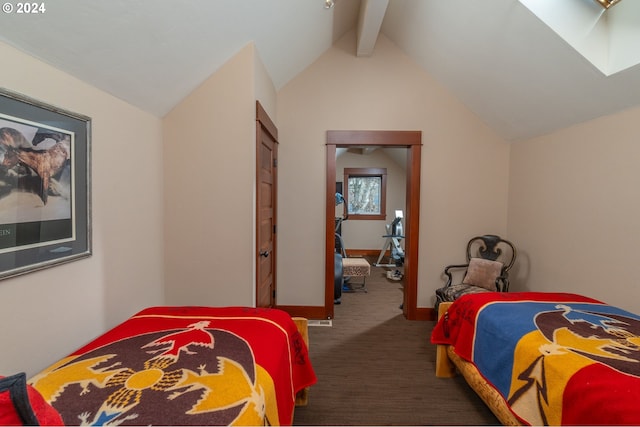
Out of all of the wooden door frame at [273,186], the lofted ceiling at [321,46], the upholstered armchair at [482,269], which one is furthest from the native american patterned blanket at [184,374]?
the upholstered armchair at [482,269]

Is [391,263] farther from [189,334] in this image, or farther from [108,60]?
[108,60]

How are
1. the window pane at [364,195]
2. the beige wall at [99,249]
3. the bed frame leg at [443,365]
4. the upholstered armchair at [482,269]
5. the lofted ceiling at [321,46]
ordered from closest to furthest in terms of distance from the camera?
the beige wall at [99,249], the lofted ceiling at [321,46], the bed frame leg at [443,365], the upholstered armchair at [482,269], the window pane at [364,195]

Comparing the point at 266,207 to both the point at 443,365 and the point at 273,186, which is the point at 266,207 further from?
the point at 443,365

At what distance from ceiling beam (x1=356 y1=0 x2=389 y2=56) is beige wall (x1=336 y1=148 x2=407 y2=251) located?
371 cm

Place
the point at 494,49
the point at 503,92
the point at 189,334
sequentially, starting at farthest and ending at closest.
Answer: the point at 503,92
the point at 494,49
the point at 189,334

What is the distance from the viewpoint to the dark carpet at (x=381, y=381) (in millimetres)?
1828

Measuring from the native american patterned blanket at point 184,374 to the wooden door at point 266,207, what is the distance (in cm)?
89

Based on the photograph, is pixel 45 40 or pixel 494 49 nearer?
pixel 45 40

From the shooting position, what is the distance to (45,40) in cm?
121

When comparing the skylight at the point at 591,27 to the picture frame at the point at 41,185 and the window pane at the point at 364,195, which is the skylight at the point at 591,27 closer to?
the picture frame at the point at 41,185

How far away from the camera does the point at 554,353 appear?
1.30 meters

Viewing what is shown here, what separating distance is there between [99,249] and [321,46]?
2.72 meters

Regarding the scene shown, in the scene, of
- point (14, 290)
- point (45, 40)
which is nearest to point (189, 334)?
point (14, 290)

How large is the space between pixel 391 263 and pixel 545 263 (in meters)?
3.62
